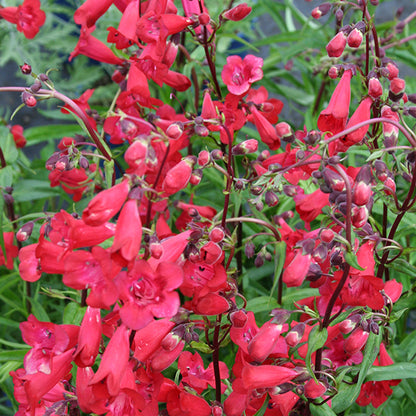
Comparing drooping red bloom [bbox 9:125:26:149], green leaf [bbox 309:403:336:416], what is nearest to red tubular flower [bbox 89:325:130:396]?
green leaf [bbox 309:403:336:416]

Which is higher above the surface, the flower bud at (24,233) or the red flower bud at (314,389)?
the flower bud at (24,233)

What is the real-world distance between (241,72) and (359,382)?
920 millimetres

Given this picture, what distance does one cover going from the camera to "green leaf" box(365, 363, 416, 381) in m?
1.35

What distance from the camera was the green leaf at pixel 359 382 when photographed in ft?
4.10

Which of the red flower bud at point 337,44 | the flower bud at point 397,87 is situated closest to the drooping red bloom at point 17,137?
the red flower bud at point 337,44

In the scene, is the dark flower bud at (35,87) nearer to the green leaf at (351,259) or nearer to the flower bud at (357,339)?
the green leaf at (351,259)

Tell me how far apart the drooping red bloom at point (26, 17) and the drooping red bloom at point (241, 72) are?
0.84 m

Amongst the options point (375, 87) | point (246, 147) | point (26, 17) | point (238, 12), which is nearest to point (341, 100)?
point (375, 87)

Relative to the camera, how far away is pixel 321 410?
1245 millimetres

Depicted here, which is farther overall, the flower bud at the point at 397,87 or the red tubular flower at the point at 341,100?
the red tubular flower at the point at 341,100

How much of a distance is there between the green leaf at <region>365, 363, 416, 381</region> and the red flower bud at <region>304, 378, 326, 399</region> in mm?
238

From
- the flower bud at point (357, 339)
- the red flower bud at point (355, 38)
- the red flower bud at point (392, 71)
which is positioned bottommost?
the flower bud at point (357, 339)

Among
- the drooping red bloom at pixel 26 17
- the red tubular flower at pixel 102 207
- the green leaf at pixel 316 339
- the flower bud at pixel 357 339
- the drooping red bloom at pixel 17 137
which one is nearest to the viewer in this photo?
the red tubular flower at pixel 102 207

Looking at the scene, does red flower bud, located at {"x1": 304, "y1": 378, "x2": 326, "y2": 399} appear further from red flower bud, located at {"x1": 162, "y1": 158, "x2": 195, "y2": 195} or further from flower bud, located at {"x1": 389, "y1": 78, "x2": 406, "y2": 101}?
flower bud, located at {"x1": 389, "y1": 78, "x2": 406, "y2": 101}
